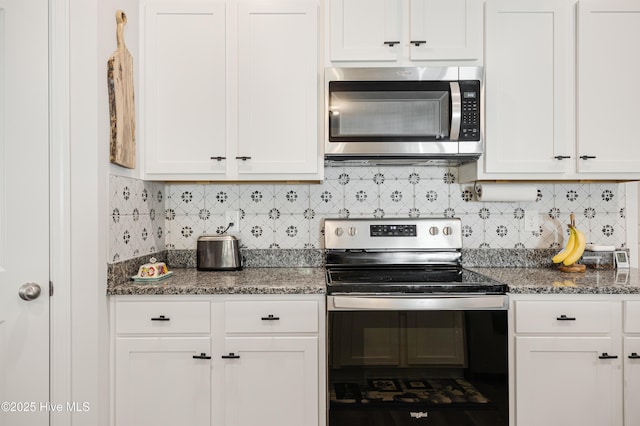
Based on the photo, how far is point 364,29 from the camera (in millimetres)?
2008

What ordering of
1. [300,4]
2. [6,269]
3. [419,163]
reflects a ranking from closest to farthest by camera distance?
[6,269] < [300,4] < [419,163]

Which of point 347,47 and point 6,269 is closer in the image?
point 6,269

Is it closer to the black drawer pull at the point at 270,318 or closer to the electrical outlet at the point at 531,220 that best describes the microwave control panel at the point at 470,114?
the electrical outlet at the point at 531,220

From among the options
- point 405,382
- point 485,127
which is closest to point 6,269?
point 405,382

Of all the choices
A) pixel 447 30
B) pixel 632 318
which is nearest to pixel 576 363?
pixel 632 318

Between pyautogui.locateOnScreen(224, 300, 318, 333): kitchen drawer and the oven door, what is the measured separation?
0.09m

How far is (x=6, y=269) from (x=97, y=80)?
2.61 feet

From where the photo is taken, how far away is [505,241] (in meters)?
2.36

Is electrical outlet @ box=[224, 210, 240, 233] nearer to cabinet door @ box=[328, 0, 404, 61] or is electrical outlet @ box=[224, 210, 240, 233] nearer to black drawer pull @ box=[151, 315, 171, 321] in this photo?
black drawer pull @ box=[151, 315, 171, 321]

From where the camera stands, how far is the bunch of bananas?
2.10 m

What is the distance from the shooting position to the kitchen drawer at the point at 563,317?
1742 millimetres

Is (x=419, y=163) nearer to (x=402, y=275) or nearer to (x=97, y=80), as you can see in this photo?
(x=402, y=275)

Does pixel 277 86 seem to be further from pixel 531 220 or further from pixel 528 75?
pixel 531 220

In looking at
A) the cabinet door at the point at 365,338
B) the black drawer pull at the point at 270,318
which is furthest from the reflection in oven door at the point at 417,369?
the black drawer pull at the point at 270,318
